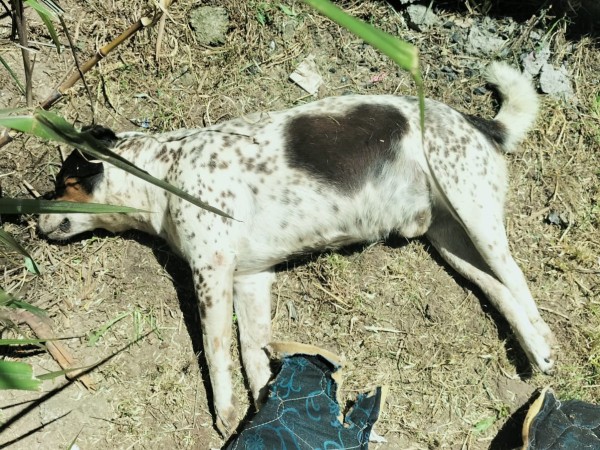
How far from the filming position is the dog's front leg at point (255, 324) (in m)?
4.02

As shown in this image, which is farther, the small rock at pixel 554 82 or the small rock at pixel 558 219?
the small rock at pixel 554 82

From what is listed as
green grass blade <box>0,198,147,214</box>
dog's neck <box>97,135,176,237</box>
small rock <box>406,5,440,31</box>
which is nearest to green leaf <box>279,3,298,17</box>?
small rock <box>406,5,440,31</box>

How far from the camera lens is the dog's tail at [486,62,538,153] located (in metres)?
4.16

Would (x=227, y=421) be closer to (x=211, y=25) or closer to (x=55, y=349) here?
(x=55, y=349)

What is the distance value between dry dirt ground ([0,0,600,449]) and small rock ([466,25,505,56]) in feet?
0.16

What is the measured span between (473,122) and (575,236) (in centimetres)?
105

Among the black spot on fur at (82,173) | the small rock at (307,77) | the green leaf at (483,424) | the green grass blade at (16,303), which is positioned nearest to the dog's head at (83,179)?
the black spot on fur at (82,173)

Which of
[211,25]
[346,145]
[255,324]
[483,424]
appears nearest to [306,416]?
[255,324]

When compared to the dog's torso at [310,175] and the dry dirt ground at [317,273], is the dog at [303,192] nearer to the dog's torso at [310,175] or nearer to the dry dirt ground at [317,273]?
the dog's torso at [310,175]

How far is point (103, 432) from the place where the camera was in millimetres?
4090

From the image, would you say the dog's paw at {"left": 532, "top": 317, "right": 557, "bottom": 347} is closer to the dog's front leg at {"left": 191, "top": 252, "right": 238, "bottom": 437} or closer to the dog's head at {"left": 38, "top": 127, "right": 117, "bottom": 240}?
the dog's front leg at {"left": 191, "top": 252, "right": 238, "bottom": 437}

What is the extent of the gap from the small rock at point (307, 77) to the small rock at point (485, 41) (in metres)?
1.06

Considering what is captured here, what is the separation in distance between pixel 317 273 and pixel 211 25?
1.85m

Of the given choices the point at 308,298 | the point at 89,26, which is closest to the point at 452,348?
the point at 308,298
